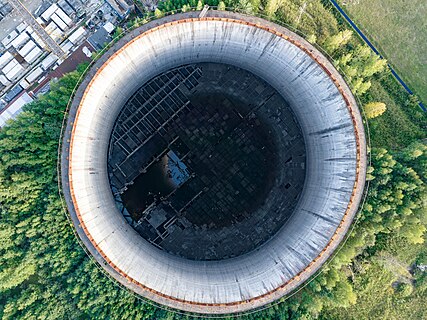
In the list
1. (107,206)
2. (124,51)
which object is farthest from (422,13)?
(107,206)

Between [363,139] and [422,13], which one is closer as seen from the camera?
[363,139]

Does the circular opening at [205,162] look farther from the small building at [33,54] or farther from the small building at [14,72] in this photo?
the small building at [14,72]

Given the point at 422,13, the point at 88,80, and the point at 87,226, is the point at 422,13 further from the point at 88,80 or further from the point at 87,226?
the point at 87,226

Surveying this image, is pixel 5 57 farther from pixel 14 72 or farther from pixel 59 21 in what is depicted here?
pixel 59 21

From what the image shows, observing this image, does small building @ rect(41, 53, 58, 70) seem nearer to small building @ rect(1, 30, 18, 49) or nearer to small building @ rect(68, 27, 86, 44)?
small building @ rect(68, 27, 86, 44)

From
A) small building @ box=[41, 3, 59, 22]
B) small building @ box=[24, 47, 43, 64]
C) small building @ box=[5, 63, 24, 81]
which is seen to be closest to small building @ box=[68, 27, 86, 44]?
small building @ box=[41, 3, 59, 22]

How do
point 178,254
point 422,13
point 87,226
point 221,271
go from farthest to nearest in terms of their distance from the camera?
point 422,13 → point 178,254 → point 221,271 → point 87,226
